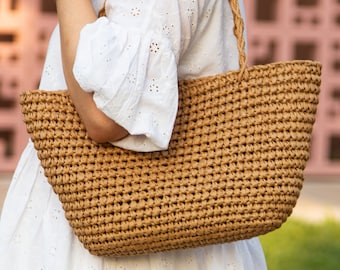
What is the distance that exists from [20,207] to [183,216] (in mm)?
338

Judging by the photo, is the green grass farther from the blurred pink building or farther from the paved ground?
the blurred pink building

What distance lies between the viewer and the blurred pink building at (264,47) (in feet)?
25.0

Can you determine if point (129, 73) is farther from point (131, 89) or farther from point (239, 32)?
point (239, 32)

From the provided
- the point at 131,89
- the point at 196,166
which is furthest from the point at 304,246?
the point at 131,89

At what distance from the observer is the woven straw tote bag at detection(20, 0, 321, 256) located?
88.1 inches

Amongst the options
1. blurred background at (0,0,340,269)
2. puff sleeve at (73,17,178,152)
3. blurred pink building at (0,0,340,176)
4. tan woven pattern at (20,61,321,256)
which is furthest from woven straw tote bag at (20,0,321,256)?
blurred pink building at (0,0,340,176)

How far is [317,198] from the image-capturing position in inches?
290

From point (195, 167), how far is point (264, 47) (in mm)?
5670

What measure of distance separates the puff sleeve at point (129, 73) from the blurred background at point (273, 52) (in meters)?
5.04

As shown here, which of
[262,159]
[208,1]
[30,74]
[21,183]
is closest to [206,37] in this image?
[208,1]

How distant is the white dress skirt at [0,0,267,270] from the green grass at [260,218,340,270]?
124 inches

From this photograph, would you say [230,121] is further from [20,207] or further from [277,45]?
[277,45]

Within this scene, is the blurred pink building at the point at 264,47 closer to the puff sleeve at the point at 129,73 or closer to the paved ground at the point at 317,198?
the paved ground at the point at 317,198

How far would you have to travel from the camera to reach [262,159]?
7.39 feet
